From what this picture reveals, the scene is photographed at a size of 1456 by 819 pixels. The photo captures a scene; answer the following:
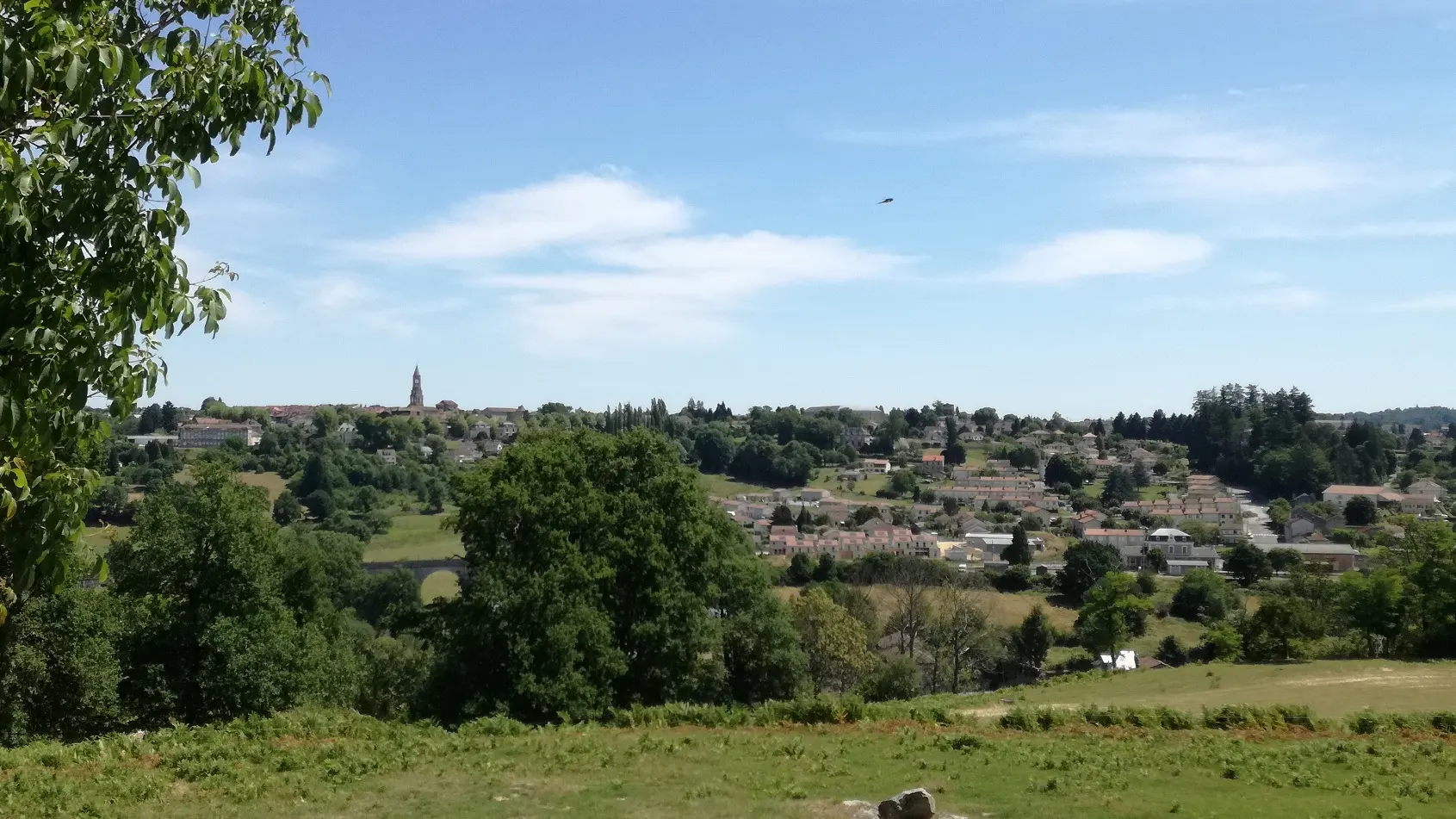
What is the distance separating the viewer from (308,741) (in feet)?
51.6

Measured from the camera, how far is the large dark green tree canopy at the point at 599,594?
853 inches

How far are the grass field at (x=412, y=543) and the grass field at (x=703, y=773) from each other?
63123 millimetres

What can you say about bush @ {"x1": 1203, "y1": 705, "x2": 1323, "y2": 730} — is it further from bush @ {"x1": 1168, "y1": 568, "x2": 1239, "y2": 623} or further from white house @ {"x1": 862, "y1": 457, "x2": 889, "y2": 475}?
white house @ {"x1": 862, "y1": 457, "x2": 889, "y2": 475}

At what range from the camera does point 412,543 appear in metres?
88.0

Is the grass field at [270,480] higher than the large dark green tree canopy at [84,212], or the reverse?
the large dark green tree canopy at [84,212]

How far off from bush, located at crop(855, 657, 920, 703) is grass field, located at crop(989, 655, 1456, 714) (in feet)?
30.7

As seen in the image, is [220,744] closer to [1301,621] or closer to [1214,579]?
[1301,621]

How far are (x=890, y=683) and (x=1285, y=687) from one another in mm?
16190

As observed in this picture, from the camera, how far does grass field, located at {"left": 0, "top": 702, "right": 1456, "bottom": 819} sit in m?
12.2

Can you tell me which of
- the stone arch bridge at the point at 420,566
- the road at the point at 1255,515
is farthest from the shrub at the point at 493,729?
the road at the point at 1255,515

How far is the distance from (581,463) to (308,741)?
10.6 m

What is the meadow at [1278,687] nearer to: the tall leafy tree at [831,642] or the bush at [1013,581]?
the tall leafy tree at [831,642]

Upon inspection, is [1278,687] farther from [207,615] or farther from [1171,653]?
[1171,653]

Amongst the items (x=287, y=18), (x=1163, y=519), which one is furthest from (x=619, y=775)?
(x=1163, y=519)
